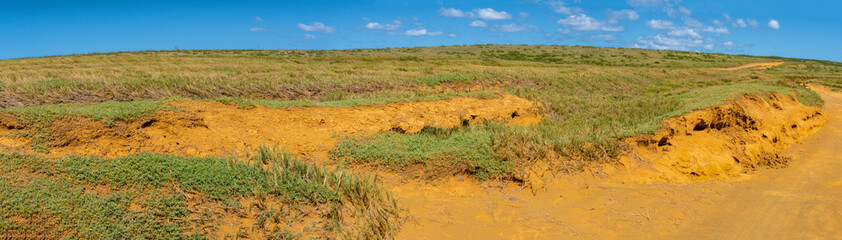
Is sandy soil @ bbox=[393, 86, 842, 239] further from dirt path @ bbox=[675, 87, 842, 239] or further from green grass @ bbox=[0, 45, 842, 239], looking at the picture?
green grass @ bbox=[0, 45, 842, 239]

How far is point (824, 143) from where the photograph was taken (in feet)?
35.3

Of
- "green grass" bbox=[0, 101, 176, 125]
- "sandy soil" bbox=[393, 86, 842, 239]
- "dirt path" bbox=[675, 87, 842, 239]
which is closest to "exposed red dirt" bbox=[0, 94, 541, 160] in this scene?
"green grass" bbox=[0, 101, 176, 125]

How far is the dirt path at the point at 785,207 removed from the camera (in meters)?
5.88

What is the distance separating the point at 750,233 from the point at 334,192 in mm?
5590

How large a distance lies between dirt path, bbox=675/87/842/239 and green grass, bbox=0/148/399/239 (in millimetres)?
4472

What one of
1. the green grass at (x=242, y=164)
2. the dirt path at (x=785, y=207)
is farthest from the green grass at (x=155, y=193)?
the dirt path at (x=785, y=207)

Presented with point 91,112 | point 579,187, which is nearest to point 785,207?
point 579,187

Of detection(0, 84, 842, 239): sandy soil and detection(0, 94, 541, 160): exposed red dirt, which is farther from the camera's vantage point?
detection(0, 94, 541, 160): exposed red dirt

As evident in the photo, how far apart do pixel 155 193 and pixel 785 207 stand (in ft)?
29.2

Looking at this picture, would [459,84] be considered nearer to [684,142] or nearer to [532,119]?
[532,119]

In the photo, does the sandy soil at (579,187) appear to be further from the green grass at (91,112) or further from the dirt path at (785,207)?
the green grass at (91,112)

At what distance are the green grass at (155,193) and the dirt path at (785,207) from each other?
447cm

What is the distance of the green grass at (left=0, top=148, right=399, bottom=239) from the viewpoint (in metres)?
4.37

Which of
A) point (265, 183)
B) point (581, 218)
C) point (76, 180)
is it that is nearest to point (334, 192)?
point (265, 183)
